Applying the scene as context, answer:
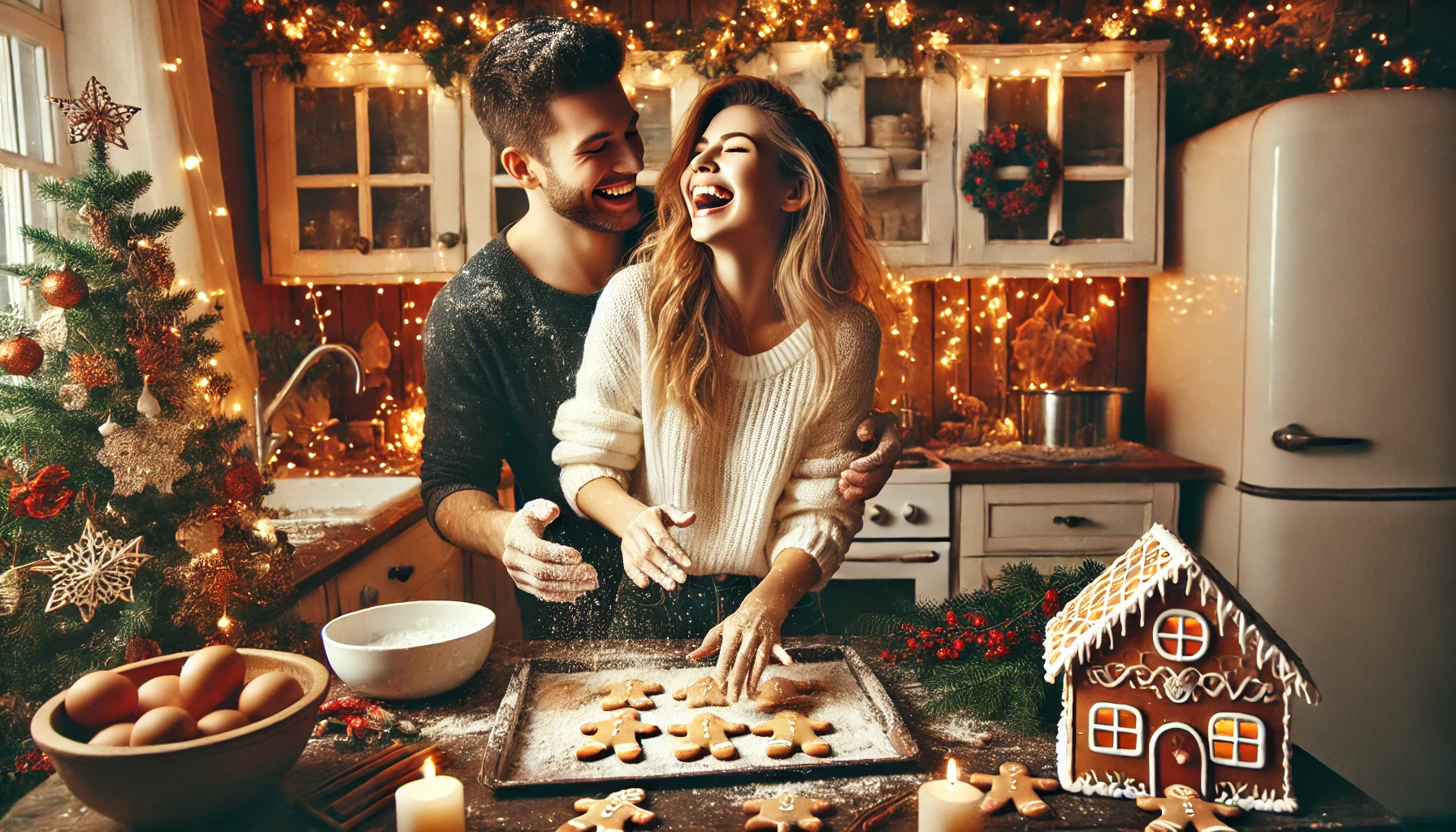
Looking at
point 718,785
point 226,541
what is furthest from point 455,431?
point 718,785

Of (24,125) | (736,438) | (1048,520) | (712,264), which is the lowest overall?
(1048,520)

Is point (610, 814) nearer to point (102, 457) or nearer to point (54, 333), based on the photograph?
point (102, 457)

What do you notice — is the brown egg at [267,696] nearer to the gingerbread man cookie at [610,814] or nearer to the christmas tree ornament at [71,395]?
the gingerbread man cookie at [610,814]

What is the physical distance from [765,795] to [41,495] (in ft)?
2.70

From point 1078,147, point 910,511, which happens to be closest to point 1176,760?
point 910,511

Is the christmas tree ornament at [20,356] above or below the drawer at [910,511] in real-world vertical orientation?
above

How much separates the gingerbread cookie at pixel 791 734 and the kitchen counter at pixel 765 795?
0.04m

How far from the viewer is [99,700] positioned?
0.75 metres

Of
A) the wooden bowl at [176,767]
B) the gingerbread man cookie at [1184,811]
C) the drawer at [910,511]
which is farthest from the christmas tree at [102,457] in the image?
the drawer at [910,511]

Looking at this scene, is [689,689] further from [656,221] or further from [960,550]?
[960,550]

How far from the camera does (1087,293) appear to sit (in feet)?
9.02

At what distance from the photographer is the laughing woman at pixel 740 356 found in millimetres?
1115

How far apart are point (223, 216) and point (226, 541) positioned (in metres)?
1.15

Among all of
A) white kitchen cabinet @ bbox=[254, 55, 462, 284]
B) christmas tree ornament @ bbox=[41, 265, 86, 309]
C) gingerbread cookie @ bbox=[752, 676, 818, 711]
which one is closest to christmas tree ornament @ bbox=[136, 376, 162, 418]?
christmas tree ornament @ bbox=[41, 265, 86, 309]
